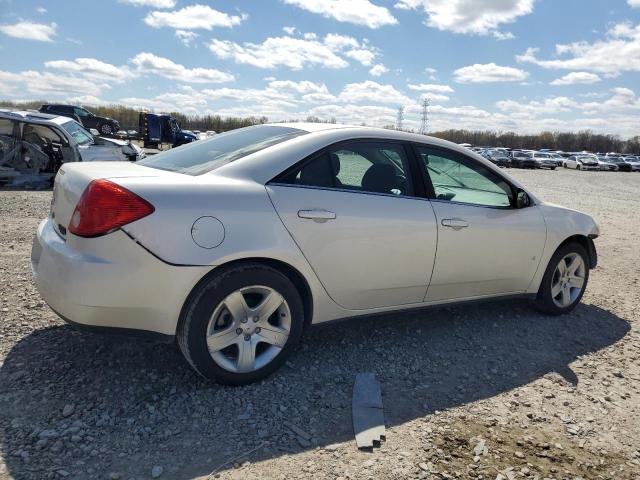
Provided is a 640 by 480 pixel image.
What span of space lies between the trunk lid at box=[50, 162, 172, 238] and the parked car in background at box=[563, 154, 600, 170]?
5136 centimetres

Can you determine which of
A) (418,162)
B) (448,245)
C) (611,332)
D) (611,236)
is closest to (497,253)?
(448,245)

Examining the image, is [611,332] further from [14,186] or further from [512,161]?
[512,161]

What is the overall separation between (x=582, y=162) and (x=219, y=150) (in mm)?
51116

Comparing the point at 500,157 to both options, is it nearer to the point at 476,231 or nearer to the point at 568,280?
the point at 568,280

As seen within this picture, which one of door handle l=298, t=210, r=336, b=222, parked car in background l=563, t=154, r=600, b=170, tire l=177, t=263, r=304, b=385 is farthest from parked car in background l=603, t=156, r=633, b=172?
tire l=177, t=263, r=304, b=385

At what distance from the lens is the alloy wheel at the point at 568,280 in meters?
4.59

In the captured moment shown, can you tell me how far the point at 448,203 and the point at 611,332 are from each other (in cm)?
206

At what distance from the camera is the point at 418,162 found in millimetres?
3691

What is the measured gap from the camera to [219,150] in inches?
136

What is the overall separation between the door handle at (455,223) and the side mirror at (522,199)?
690mm

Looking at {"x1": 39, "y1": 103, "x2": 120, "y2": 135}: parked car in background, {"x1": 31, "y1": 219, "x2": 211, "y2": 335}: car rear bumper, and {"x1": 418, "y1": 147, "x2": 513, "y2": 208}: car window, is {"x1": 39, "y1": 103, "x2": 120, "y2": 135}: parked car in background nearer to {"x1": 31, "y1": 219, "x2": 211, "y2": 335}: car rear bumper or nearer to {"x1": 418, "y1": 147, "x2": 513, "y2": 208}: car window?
{"x1": 418, "y1": 147, "x2": 513, "y2": 208}: car window

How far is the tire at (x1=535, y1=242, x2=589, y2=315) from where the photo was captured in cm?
450

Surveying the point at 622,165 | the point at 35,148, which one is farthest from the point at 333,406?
the point at 622,165

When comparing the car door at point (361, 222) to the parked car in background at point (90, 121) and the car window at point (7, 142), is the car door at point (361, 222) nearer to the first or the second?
the car window at point (7, 142)
